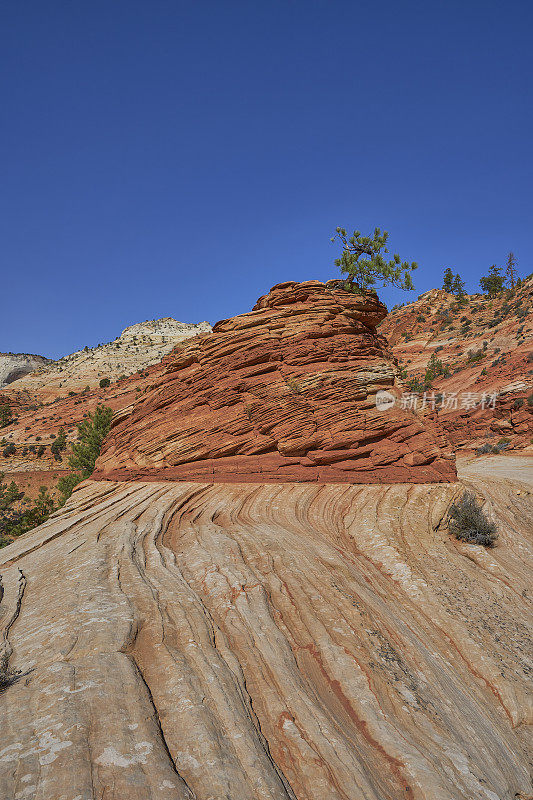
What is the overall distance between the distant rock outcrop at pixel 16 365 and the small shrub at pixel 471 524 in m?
94.8

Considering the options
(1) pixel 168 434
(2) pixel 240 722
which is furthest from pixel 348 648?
(1) pixel 168 434

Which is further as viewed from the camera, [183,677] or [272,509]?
[272,509]

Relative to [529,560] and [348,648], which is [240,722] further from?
[529,560]

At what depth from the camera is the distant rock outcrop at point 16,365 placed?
89.6 meters

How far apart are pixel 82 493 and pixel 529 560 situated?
13.3m

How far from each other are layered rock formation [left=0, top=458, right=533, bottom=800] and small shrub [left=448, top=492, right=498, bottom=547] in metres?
0.30

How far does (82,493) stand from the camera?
46.4ft

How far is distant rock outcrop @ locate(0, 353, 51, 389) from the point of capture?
89.6m

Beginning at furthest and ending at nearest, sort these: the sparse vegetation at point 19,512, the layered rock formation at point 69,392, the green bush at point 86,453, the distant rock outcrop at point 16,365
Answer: the distant rock outcrop at point 16,365 < the layered rock formation at point 69,392 < the sparse vegetation at point 19,512 < the green bush at point 86,453

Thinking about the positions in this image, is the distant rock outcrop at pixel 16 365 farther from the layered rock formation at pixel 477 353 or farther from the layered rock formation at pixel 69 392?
the layered rock formation at pixel 477 353

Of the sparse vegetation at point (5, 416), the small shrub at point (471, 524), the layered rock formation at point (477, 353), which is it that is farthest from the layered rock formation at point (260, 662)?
the sparse vegetation at point (5, 416)

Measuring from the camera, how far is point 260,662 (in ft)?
15.6

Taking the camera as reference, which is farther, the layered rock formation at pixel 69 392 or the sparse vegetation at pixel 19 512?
the layered rock formation at pixel 69 392

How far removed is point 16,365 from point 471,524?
343 ft
